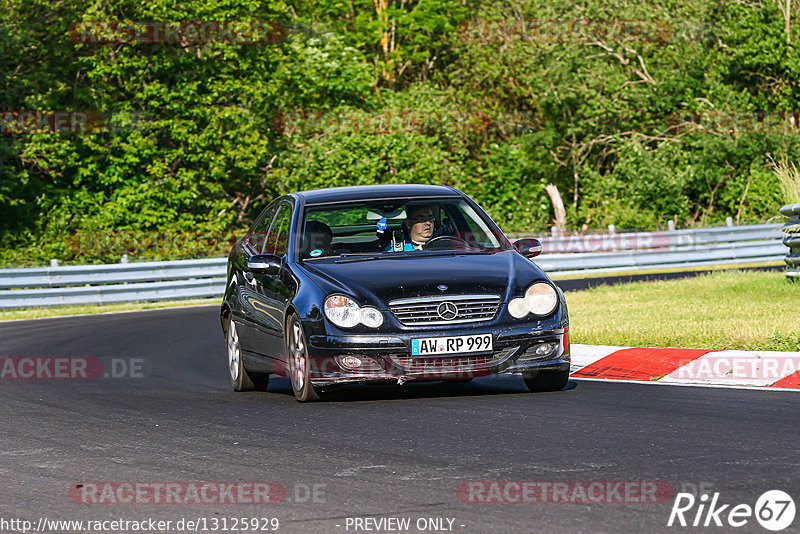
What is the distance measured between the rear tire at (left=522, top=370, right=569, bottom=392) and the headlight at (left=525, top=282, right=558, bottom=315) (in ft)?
1.69

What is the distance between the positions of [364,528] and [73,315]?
67.0 feet

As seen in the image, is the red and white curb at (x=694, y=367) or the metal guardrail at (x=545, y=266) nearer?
the red and white curb at (x=694, y=367)

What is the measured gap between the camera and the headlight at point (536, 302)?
8.98 meters

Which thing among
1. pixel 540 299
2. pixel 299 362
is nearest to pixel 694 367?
pixel 540 299

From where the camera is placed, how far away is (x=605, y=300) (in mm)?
18344

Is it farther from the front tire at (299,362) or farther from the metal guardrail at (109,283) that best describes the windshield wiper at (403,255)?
the metal guardrail at (109,283)

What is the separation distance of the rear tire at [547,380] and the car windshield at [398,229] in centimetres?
116

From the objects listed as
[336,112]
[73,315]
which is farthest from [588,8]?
[73,315]

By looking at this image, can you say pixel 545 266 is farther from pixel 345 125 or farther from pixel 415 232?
pixel 415 232

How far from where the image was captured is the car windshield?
33.1ft

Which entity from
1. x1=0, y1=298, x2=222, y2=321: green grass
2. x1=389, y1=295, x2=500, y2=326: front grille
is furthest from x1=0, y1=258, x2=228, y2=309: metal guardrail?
x1=389, y1=295, x2=500, y2=326: front grille

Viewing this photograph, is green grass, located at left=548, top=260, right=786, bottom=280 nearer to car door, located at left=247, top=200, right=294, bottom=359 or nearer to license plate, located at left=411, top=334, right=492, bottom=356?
car door, located at left=247, top=200, right=294, bottom=359

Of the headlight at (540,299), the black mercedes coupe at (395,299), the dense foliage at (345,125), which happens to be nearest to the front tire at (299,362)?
the black mercedes coupe at (395,299)

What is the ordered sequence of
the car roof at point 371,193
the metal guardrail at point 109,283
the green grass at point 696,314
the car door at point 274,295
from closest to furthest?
the car door at point 274,295 < the car roof at point 371,193 < the green grass at point 696,314 < the metal guardrail at point 109,283
